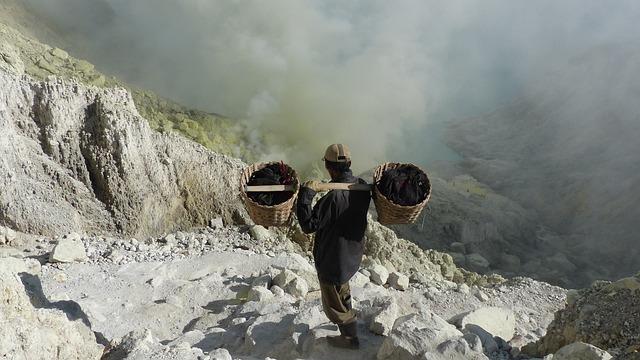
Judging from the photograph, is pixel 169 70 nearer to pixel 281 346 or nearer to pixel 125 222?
pixel 125 222

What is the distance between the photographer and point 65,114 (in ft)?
22.7

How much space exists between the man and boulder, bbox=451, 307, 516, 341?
139cm

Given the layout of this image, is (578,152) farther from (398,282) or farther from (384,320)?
(384,320)

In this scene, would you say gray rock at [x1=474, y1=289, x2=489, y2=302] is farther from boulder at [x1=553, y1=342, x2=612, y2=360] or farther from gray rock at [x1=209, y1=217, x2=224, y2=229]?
gray rock at [x1=209, y1=217, x2=224, y2=229]

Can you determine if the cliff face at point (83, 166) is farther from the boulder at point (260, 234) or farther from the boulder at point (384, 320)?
the boulder at point (384, 320)

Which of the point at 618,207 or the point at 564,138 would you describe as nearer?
the point at 618,207

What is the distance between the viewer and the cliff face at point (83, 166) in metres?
6.46

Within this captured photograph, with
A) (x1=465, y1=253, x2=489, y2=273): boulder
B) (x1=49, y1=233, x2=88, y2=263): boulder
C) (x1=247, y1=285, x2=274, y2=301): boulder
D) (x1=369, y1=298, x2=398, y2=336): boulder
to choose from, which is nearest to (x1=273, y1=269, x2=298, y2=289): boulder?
(x1=247, y1=285, x2=274, y2=301): boulder

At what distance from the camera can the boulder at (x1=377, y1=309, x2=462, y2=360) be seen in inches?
145

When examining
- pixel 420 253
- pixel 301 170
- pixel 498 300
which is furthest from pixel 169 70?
pixel 498 300

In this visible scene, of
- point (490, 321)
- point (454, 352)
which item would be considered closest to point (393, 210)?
point (454, 352)

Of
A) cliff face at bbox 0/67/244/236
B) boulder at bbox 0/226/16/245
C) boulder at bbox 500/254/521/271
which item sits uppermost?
cliff face at bbox 0/67/244/236

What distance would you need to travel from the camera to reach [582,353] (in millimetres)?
3316

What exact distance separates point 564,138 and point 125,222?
27800 millimetres
